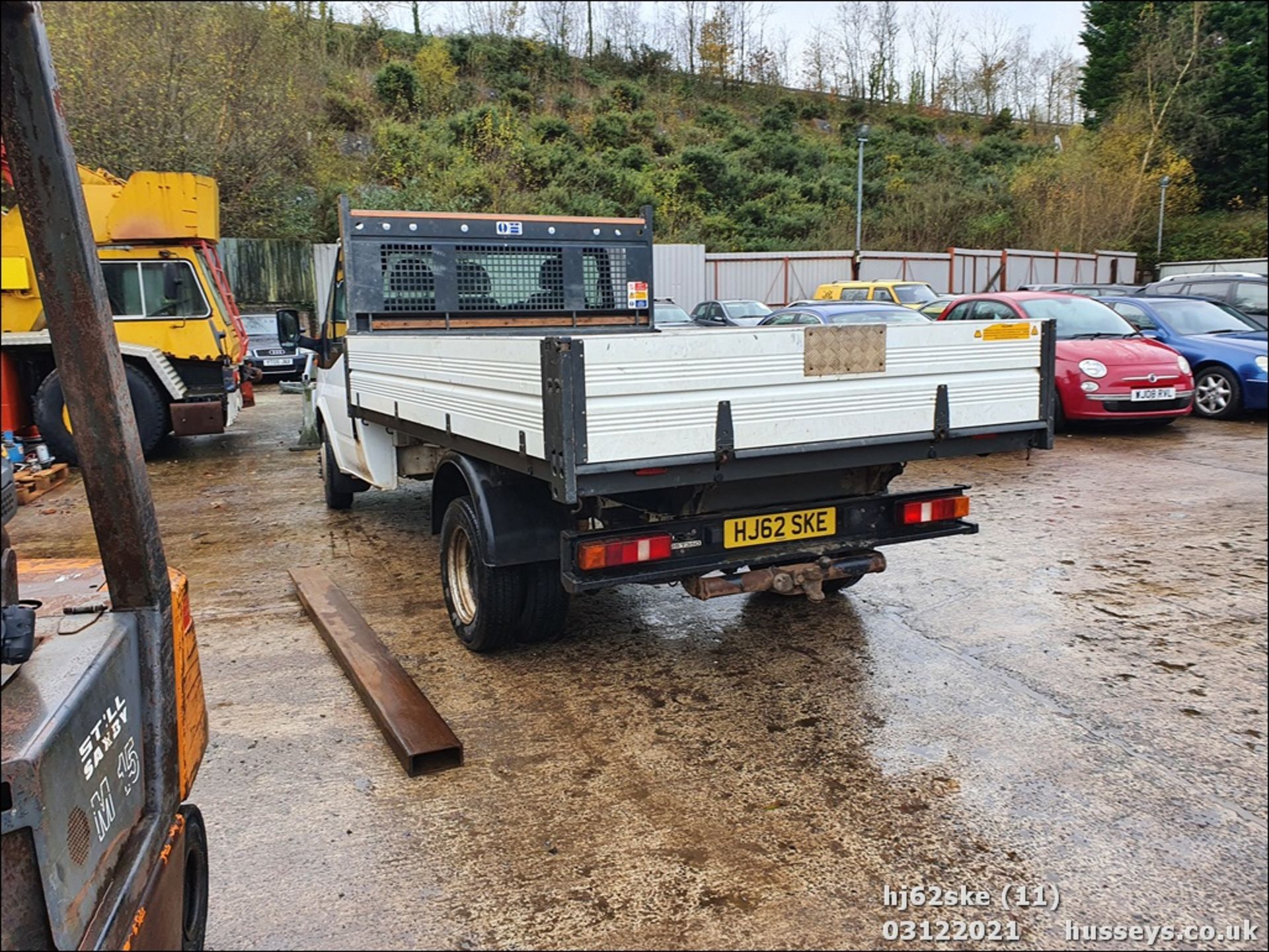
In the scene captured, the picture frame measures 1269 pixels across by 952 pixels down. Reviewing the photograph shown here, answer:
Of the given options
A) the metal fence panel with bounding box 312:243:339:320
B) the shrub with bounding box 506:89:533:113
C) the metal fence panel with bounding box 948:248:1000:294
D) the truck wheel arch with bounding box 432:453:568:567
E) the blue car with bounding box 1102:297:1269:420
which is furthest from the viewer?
the shrub with bounding box 506:89:533:113

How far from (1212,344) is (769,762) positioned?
1124cm

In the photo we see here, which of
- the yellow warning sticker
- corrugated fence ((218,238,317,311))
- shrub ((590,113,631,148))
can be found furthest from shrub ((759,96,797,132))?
the yellow warning sticker

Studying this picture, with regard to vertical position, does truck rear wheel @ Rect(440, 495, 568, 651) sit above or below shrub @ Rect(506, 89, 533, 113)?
below

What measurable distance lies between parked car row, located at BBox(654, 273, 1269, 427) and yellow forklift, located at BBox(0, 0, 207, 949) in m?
8.66

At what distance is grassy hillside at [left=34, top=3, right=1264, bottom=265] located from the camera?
20.6 metres

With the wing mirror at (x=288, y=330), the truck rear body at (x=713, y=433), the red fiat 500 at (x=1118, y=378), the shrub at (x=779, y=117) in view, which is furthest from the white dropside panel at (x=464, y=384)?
the shrub at (x=779, y=117)

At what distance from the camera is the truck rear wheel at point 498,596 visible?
4.65 meters

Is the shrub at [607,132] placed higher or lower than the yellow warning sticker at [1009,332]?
higher

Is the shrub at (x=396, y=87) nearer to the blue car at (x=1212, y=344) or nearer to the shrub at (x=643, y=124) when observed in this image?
the shrub at (x=643, y=124)

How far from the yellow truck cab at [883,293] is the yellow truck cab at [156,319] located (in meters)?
13.7

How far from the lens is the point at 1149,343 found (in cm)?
1145

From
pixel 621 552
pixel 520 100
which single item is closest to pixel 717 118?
pixel 520 100

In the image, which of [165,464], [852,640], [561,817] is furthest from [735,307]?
[561,817]

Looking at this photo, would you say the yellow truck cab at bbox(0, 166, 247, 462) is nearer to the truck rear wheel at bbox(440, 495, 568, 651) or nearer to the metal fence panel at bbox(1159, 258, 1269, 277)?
the truck rear wheel at bbox(440, 495, 568, 651)
